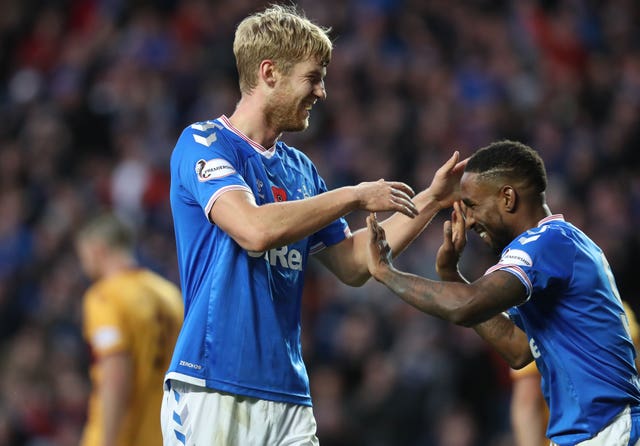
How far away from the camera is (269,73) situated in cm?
455

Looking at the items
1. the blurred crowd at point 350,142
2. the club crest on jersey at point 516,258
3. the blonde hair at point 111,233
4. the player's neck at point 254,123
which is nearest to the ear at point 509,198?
the club crest on jersey at point 516,258

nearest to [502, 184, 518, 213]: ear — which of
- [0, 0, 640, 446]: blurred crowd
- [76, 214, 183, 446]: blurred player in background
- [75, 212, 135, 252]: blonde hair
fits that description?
[76, 214, 183, 446]: blurred player in background

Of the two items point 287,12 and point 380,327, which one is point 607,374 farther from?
point 380,327

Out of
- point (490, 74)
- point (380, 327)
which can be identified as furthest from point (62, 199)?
point (490, 74)

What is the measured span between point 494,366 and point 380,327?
115 cm

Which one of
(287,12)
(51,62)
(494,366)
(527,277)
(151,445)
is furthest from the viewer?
(51,62)

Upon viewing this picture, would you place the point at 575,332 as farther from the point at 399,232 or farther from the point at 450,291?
the point at 399,232

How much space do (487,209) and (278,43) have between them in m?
1.13

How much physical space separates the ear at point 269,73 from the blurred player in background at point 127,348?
2638 millimetres

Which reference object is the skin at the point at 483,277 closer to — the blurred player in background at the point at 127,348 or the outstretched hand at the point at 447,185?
the outstretched hand at the point at 447,185

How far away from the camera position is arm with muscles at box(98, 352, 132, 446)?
6492 millimetres

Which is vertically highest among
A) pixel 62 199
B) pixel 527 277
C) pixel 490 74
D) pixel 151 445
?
pixel 490 74

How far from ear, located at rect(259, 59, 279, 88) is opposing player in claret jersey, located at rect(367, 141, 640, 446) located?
2.38 ft

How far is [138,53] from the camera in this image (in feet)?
45.1
